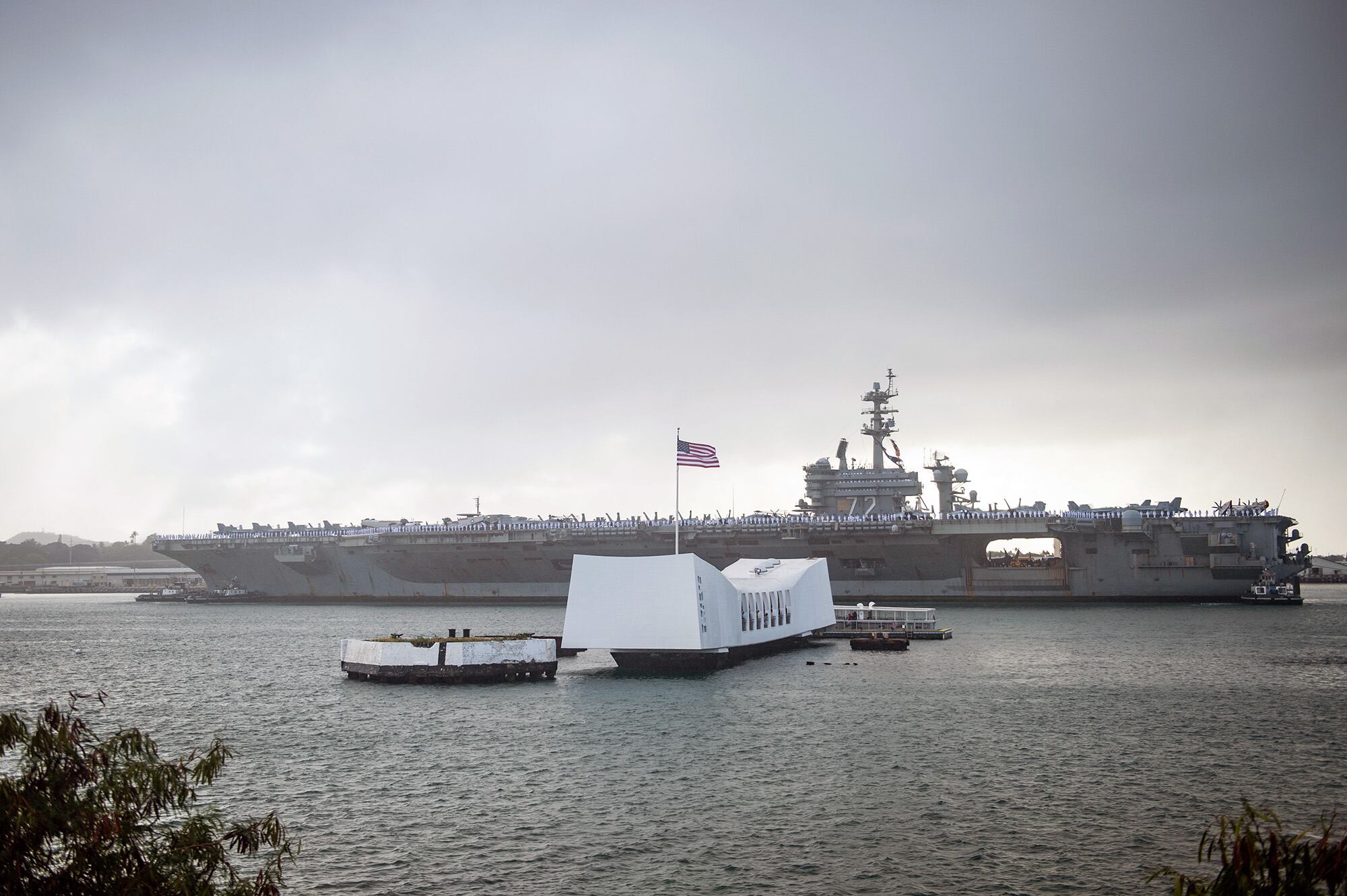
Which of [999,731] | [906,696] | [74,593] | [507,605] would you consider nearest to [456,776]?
[999,731]

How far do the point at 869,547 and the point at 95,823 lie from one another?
162ft

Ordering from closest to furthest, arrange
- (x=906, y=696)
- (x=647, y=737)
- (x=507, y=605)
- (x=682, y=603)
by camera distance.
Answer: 1. (x=647, y=737)
2. (x=906, y=696)
3. (x=682, y=603)
4. (x=507, y=605)

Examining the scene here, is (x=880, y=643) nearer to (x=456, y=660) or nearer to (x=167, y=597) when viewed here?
(x=456, y=660)

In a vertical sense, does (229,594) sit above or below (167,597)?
above

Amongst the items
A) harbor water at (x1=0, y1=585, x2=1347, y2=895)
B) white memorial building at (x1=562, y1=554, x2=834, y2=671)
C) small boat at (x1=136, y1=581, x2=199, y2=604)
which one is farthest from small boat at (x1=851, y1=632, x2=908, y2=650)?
small boat at (x1=136, y1=581, x2=199, y2=604)

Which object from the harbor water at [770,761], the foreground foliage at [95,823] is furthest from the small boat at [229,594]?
the foreground foliage at [95,823]

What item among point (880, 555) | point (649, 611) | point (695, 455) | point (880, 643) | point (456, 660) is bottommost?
point (880, 643)

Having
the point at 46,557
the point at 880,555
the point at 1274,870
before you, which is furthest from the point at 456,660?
the point at 46,557

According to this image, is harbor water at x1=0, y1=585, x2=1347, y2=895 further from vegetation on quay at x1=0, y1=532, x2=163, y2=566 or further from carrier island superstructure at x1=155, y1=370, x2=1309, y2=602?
vegetation on quay at x1=0, y1=532, x2=163, y2=566

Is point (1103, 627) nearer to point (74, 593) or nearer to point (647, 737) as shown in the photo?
point (647, 737)

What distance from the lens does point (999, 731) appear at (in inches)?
818

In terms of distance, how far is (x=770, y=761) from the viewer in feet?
59.3

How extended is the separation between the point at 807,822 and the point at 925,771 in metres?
3.76

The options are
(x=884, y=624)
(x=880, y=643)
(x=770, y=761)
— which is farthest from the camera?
(x=884, y=624)
